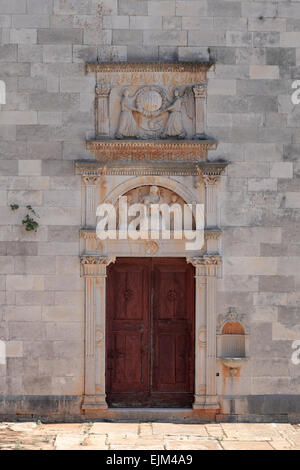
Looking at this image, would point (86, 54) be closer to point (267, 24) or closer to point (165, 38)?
point (165, 38)

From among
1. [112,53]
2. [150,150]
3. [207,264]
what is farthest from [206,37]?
[207,264]

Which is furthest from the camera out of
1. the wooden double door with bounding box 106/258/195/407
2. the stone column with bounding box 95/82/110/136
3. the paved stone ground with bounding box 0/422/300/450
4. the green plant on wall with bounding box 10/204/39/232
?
the wooden double door with bounding box 106/258/195/407

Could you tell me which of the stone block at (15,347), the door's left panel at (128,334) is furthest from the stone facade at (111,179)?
the door's left panel at (128,334)

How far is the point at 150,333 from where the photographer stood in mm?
10203

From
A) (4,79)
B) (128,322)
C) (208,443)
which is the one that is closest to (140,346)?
(128,322)

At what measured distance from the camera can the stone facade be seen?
991cm

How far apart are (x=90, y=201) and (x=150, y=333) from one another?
84.0 inches

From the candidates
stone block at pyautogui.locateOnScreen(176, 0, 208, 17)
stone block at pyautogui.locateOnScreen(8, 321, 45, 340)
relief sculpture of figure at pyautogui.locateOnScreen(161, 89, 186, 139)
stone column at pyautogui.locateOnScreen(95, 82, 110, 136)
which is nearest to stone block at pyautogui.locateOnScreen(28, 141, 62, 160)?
stone column at pyautogui.locateOnScreen(95, 82, 110, 136)

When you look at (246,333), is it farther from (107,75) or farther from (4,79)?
(4,79)

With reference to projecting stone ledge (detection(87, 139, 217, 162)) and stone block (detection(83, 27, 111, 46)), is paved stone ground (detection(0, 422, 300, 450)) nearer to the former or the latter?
projecting stone ledge (detection(87, 139, 217, 162))

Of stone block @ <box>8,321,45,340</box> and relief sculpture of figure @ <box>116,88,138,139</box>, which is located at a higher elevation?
relief sculpture of figure @ <box>116,88,138,139</box>

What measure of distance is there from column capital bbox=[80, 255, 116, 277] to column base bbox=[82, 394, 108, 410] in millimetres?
1736

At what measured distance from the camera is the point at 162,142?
32.4 ft

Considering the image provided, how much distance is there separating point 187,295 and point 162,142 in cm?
228
